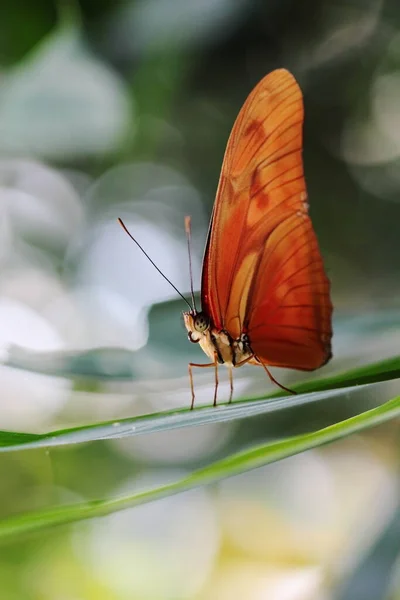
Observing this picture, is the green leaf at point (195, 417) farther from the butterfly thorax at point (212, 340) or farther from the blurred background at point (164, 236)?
the blurred background at point (164, 236)

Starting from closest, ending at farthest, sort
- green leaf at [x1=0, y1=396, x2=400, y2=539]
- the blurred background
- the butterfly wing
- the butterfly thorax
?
green leaf at [x1=0, y1=396, x2=400, y2=539] < the butterfly wing < the butterfly thorax < the blurred background

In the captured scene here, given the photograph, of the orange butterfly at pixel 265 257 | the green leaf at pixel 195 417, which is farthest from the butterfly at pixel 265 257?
the green leaf at pixel 195 417

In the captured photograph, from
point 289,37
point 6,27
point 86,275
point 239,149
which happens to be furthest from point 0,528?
point 289,37

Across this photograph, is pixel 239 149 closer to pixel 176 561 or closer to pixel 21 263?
pixel 176 561

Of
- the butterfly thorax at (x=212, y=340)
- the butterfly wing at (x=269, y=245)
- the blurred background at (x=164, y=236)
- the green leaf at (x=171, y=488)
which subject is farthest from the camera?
the blurred background at (x=164, y=236)

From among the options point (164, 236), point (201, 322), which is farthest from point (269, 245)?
point (164, 236)

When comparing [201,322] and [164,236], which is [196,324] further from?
[164,236]

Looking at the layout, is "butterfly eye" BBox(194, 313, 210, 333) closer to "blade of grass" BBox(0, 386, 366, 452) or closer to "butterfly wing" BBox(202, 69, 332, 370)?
"butterfly wing" BBox(202, 69, 332, 370)

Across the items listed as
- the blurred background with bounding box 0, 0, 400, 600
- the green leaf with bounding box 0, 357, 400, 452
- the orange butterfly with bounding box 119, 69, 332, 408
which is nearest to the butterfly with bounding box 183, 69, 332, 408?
the orange butterfly with bounding box 119, 69, 332, 408
